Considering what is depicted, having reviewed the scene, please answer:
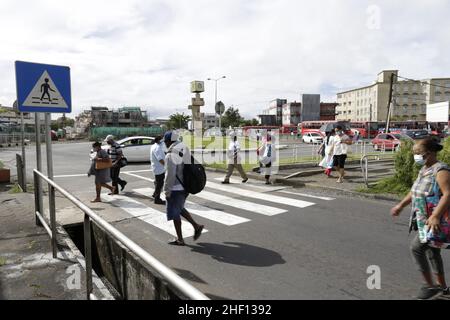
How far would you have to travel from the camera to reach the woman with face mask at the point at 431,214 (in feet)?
10.9

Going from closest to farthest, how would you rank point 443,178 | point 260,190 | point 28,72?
point 443,178 < point 28,72 < point 260,190

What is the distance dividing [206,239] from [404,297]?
3079 mm

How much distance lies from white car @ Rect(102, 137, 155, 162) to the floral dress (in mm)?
15640

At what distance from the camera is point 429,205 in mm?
3461

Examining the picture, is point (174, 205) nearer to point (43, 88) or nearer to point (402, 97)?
point (43, 88)

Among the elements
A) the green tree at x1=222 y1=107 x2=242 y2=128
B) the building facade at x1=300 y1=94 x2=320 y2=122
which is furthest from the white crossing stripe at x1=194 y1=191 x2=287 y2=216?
the building facade at x1=300 y1=94 x2=320 y2=122

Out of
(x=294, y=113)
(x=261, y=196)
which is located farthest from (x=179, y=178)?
(x=294, y=113)

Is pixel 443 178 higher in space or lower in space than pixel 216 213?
higher

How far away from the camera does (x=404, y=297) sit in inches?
142

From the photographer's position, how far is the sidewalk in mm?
3367

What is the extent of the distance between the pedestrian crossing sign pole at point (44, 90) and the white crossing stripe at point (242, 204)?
4.19 metres

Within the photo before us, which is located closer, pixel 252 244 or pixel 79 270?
pixel 79 270
